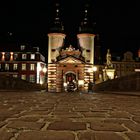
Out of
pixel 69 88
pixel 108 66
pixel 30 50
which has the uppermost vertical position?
pixel 30 50

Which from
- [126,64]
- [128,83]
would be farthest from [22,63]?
[128,83]

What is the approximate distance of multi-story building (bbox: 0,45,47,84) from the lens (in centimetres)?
7475

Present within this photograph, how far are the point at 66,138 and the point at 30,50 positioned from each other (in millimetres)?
73236

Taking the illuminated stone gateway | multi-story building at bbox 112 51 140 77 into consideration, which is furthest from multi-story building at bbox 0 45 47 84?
multi-story building at bbox 112 51 140 77

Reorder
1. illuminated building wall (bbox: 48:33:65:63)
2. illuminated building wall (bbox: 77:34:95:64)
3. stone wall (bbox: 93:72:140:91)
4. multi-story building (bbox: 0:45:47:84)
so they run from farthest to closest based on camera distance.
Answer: illuminated building wall (bbox: 77:34:95:64)
illuminated building wall (bbox: 48:33:65:63)
multi-story building (bbox: 0:45:47:84)
stone wall (bbox: 93:72:140:91)

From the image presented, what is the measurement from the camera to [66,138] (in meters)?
3.57

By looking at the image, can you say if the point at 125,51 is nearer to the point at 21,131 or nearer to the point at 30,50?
the point at 30,50

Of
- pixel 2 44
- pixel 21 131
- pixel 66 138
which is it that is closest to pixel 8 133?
pixel 21 131

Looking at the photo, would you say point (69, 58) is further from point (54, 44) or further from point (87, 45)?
point (87, 45)

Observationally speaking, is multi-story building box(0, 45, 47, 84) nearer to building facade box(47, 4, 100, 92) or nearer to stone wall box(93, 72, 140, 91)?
building facade box(47, 4, 100, 92)

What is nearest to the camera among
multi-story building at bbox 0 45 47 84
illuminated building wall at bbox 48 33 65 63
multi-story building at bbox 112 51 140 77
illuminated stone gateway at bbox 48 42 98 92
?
multi-story building at bbox 0 45 47 84

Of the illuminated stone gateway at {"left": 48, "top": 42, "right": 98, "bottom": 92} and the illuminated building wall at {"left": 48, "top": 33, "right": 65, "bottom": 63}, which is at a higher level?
the illuminated building wall at {"left": 48, "top": 33, "right": 65, "bottom": 63}

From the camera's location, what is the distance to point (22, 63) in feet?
246

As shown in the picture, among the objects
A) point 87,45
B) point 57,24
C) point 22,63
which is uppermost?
point 57,24
